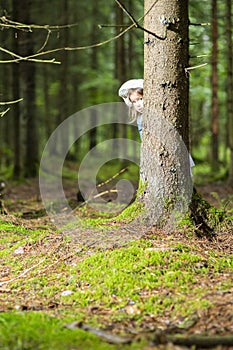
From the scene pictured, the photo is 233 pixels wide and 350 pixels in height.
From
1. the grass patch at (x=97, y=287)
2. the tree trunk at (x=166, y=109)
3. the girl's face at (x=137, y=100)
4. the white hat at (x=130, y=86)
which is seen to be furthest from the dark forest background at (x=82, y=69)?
the grass patch at (x=97, y=287)

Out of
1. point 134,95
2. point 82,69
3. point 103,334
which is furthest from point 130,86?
point 82,69

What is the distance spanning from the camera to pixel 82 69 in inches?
840

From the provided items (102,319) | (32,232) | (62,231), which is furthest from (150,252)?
(32,232)

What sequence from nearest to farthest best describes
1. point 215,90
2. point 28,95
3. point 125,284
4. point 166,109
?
point 125,284, point 166,109, point 215,90, point 28,95

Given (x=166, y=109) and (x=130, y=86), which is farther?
(x=130, y=86)

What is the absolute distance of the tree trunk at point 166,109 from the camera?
5.23m

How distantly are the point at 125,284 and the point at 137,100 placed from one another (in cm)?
275

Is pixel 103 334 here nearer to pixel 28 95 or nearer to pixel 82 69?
pixel 28 95

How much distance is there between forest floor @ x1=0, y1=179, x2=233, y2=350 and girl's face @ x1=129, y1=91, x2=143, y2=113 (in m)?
1.60

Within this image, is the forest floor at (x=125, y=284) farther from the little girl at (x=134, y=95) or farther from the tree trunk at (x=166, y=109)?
the little girl at (x=134, y=95)

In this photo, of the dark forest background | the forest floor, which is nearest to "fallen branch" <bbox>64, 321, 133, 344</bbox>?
the forest floor

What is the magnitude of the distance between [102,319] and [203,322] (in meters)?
0.80

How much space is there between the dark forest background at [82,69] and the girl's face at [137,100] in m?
2.00

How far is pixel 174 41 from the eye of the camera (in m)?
5.24
